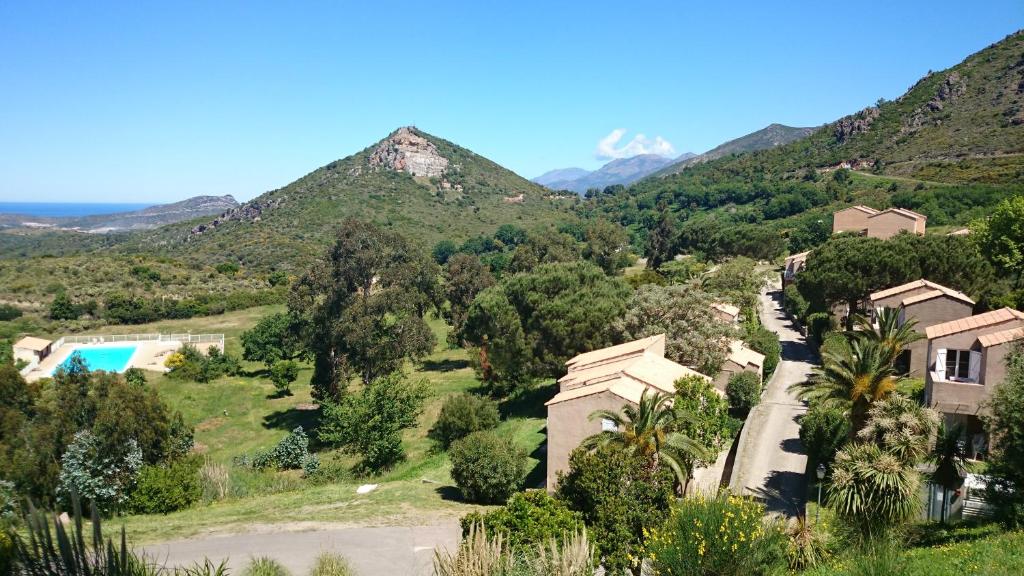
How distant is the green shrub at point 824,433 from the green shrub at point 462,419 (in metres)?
13.0

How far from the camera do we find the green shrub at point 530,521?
13188mm

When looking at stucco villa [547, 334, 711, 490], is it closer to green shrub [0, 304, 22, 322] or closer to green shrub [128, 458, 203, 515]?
green shrub [128, 458, 203, 515]

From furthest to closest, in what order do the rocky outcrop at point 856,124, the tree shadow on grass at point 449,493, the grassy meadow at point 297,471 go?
the rocky outcrop at point 856,124 → the tree shadow on grass at point 449,493 → the grassy meadow at point 297,471

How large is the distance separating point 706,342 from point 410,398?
13.7 m

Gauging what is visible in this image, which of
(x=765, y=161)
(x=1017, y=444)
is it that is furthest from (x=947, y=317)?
(x=765, y=161)

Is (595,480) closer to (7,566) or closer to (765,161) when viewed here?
(7,566)

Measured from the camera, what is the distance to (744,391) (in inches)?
1102

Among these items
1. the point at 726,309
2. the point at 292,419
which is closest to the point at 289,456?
the point at 292,419

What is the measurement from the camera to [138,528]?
16922mm

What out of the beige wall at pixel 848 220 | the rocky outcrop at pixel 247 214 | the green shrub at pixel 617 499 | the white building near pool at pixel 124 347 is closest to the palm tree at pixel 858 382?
the green shrub at pixel 617 499

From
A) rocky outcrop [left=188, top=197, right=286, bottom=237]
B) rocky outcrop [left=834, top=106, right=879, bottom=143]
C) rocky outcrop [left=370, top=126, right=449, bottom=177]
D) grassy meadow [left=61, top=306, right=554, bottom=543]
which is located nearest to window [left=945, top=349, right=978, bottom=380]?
grassy meadow [left=61, top=306, right=554, bottom=543]

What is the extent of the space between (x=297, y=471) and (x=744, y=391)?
1995cm

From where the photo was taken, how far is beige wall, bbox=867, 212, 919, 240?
53.2m

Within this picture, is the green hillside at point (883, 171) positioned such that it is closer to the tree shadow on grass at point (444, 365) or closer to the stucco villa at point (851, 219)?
the stucco villa at point (851, 219)
